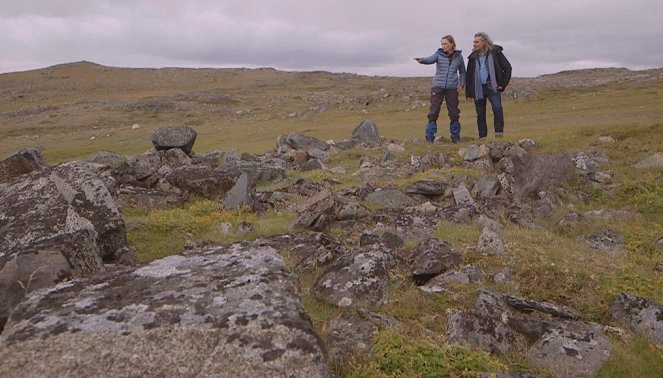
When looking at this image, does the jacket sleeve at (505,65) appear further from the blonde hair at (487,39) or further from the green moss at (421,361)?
the green moss at (421,361)

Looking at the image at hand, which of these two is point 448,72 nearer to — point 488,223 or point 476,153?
point 476,153

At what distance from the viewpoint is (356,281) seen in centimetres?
679

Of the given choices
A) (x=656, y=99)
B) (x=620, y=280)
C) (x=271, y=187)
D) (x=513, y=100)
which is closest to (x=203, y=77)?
(x=513, y=100)

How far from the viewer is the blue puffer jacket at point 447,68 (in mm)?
17281

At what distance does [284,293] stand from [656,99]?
110 ft

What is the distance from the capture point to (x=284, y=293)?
441 centimetres

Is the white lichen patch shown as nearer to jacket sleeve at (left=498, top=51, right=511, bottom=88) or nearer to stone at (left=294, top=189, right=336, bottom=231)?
stone at (left=294, top=189, right=336, bottom=231)

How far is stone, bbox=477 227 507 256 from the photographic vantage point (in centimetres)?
803

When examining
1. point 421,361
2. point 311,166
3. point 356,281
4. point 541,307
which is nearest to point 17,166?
point 311,166

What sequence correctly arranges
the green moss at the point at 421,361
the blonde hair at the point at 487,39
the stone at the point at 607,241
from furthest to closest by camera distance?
the blonde hair at the point at 487,39
the stone at the point at 607,241
the green moss at the point at 421,361

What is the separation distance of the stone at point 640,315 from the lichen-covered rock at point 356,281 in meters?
2.75

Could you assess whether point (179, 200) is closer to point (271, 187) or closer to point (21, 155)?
point (271, 187)

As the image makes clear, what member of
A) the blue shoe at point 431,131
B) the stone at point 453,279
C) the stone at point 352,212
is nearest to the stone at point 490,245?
the stone at point 453,279

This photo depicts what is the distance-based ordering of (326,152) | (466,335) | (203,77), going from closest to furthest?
(466,335), (326,152), (203,77)
